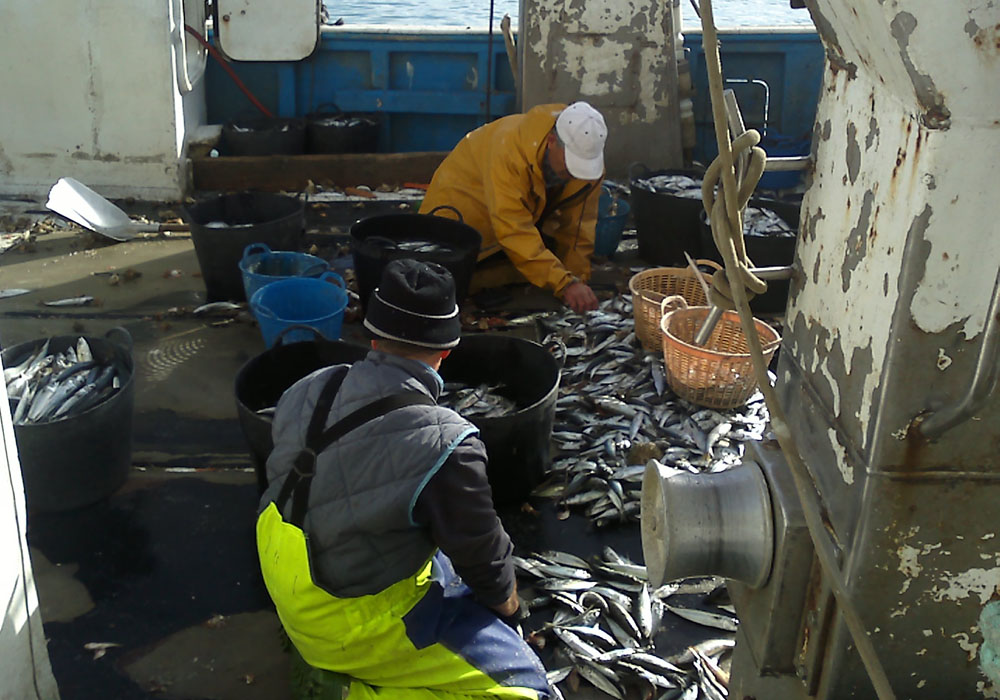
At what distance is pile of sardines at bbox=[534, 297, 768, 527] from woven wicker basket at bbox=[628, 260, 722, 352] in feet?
0.40

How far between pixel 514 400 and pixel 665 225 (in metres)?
2.69

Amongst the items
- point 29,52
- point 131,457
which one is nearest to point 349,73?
point 29,52

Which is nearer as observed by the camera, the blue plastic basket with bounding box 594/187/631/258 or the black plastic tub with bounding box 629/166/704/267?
the black plastic tub with bounding box 629/166/704/267

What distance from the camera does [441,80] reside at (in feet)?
29.8

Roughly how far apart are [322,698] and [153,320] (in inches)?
149

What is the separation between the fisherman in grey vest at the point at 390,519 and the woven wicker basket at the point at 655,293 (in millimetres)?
2849

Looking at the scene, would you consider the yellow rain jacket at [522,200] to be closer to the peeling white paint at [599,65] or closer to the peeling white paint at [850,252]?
the peeling white paint at [599,65]

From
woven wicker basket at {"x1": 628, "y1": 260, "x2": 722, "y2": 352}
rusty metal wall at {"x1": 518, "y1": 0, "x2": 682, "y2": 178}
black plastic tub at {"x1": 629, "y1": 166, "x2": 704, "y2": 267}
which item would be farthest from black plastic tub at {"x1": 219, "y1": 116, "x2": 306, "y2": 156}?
woven wicker basket at {"x1": 628, "y1": 260, "x2": 722, "y2": 352}

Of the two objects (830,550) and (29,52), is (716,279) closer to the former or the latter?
(830,550)

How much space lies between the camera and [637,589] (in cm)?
365

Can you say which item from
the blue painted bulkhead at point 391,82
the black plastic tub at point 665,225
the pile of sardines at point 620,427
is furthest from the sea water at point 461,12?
the pile of sardines at point 620,427

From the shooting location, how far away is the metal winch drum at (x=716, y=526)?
196cm

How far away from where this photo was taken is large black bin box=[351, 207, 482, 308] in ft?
18.0

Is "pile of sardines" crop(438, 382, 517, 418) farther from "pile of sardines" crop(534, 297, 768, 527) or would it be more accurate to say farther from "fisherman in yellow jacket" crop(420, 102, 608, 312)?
"fisherman in yellow jacket" crop(420, 102, 608, 312)
